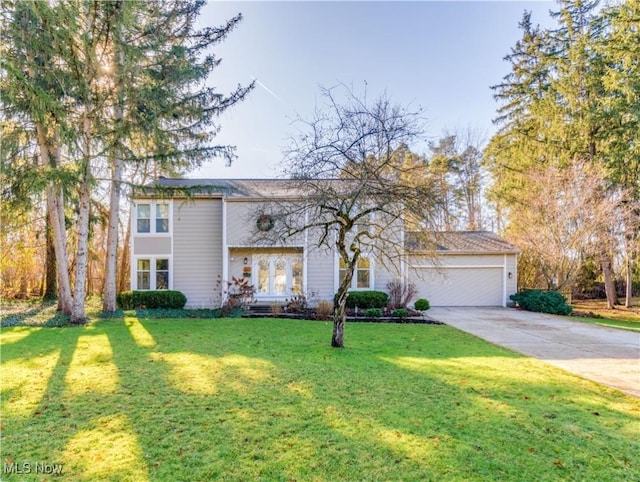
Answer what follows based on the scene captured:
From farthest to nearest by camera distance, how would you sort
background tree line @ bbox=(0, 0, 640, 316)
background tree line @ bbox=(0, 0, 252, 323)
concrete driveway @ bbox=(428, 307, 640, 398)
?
1. background tree line @ bbox=(0, 0, 640, 316)
2. background tree line @ bbox=(0, 0, 252, 323)
3. concrete driveway @ bbox=(428, 307, 640, 398)

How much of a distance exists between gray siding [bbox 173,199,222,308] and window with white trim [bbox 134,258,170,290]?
431mm

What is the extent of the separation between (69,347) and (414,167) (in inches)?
345

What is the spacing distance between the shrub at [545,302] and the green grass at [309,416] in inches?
375

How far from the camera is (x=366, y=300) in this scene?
1476cm

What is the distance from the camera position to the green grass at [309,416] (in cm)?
316

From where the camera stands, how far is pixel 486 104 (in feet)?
75.3

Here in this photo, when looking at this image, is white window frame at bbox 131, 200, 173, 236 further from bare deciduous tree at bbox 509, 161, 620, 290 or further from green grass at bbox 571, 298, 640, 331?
green grass at bbox 571, 298, 640, 331

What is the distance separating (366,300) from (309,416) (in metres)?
10.8

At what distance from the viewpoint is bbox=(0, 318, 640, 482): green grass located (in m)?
3.16

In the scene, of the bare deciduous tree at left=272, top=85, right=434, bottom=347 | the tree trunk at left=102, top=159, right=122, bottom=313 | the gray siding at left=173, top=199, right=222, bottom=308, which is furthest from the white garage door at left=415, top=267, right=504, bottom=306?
the tree trunk at left=102, top=159, right=122, bottom=313

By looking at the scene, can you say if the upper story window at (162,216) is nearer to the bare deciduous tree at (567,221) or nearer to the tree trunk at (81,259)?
the tree trunk at (81,259)

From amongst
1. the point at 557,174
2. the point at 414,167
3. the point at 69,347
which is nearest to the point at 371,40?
the point at 414,167

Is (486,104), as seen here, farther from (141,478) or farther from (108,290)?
(141,478)

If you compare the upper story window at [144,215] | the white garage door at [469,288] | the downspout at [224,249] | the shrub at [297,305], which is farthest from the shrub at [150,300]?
the white garage door at [469,288]
